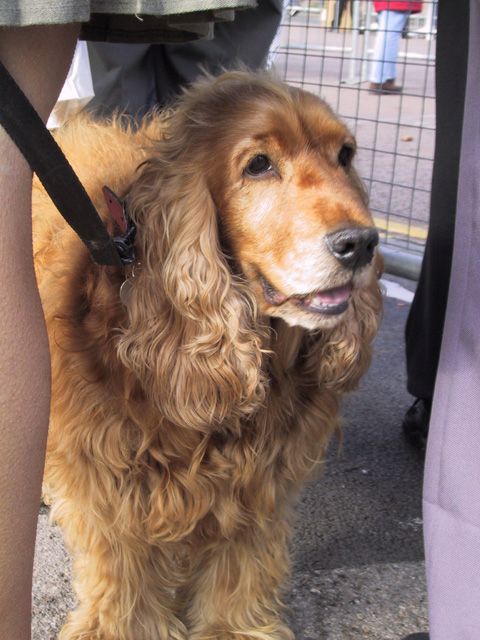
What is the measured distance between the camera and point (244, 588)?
2262 millimetres

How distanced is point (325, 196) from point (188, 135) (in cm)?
34

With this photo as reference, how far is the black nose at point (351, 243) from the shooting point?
1709 mm

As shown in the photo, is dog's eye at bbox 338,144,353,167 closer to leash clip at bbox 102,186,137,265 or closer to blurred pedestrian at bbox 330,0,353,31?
leash clip at bbox 102,186,137,265

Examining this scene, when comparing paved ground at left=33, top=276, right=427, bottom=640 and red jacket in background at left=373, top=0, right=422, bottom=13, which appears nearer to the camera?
paved ground at left=33, top=276, right=427, bottom=640

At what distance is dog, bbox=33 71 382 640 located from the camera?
1.83 metres

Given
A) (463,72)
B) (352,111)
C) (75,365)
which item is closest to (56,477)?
(75,365)

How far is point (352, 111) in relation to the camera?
6914 mm

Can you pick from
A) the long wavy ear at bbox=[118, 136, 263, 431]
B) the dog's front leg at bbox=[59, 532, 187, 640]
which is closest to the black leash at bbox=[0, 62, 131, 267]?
the long wavy ear at bbox=[118, 136, 263, 431]

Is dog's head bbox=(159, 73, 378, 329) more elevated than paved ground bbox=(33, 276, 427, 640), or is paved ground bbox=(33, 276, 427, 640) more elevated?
dog's head bbox=(159, 73, 378, 329)

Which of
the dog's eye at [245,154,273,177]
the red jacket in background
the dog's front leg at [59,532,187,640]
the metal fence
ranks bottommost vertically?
the dog's front leg at [59,532,187,640]

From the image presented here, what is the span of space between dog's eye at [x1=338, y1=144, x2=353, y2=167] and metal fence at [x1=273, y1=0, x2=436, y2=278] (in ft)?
5.15

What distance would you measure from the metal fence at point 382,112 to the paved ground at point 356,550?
89 cm

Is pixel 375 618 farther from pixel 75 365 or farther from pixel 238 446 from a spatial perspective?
pixel 75 365

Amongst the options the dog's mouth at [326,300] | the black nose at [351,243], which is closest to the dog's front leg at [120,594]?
the dog's mouth at [326,300]
